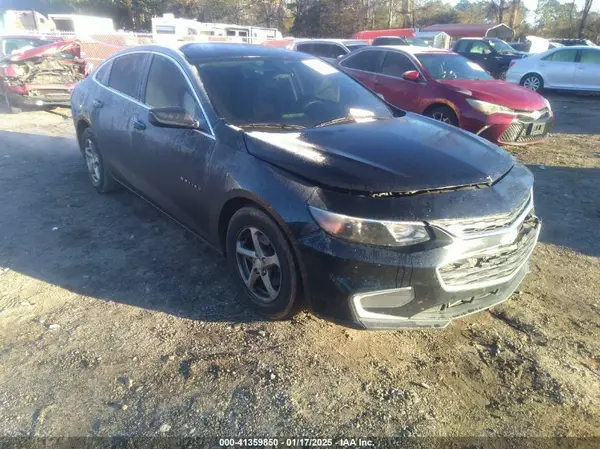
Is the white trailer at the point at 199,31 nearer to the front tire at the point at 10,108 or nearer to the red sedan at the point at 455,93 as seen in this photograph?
the front tire at the point at 10,108

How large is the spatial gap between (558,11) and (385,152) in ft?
173

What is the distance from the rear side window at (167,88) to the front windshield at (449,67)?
201 inches

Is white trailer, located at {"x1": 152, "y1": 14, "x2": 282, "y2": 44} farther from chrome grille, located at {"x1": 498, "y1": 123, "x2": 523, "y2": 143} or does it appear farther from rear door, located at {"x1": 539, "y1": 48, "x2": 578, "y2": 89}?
chrome grille, located at {"x1": 498, "y1": 123, "x2": 523, "y2": 143}

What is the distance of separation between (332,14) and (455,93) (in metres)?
41.2

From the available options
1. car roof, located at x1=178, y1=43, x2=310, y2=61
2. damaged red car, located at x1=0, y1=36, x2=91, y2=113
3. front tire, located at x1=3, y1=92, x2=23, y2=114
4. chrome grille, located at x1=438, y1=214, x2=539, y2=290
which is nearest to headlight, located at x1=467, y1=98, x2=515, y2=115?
car roof, located at x1=178, y1=43, x2=310, y2=61

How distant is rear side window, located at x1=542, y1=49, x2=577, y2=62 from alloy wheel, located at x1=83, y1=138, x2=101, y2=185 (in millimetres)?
14679

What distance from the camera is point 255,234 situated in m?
2.88

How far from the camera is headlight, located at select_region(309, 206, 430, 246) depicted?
2402 millimetres

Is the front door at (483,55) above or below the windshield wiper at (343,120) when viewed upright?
below

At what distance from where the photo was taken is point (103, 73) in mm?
4973

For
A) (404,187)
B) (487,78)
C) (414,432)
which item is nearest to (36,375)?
(414,432)

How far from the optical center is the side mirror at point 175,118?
324cm

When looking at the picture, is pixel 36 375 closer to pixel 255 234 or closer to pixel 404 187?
pixel 255 234

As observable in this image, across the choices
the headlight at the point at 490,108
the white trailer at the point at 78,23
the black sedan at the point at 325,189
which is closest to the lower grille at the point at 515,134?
the headlight at the point at 490,108
